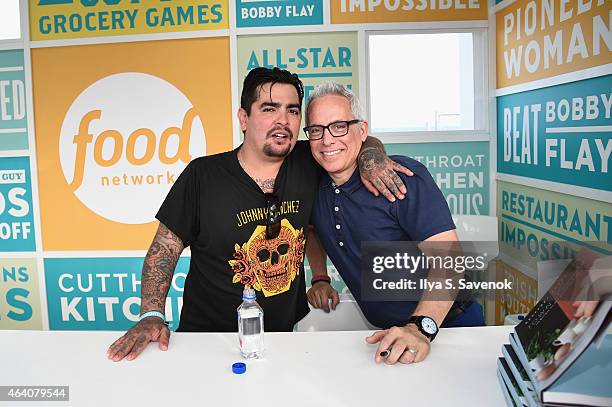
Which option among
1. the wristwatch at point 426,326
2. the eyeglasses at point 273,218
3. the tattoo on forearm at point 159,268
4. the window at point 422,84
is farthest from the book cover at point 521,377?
the window at point 422,84

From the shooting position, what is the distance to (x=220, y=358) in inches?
55.6

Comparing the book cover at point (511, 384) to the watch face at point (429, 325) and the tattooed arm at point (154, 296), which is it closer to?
the watch face at point (429, 325)

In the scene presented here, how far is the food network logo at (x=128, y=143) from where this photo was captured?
3.56 meters

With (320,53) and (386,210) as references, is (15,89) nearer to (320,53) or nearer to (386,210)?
(320,53)

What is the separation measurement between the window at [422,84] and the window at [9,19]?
240cm

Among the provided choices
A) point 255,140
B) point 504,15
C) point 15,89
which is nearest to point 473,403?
point 255,140

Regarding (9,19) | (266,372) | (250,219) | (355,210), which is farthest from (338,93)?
(9,19)

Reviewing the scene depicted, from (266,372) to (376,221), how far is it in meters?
0.74

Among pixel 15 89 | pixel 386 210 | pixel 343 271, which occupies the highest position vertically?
pixel 15 89

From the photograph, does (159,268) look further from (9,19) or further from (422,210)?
(9,19)

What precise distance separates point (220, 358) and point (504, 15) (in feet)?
9.02

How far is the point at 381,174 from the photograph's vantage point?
6.01 feet

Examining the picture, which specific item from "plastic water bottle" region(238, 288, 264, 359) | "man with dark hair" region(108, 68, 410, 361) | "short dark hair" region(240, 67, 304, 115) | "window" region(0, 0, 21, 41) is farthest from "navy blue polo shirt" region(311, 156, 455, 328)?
"window" region(0, 0, 21, 41)

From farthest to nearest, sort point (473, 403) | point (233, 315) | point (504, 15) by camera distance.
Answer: point (504, 15) < point (233, 315) < point (473, 403)
